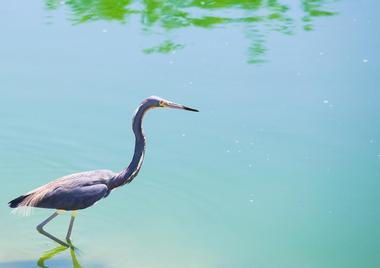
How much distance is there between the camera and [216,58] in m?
9.62

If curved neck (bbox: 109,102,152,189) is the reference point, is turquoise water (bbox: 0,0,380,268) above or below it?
below

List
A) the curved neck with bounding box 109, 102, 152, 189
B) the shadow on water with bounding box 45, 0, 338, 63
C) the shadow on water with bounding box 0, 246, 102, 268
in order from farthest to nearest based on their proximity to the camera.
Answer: the shadow on water with bounding box 45, 0, 338, 63 → the curved neck with bounding box 109, 102, 152, 189 → the shadow on water with bounding box 0, 246, 102, 268

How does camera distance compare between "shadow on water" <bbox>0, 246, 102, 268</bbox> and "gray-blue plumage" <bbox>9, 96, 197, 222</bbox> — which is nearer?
"shadow on water" <bbox>0, 246, 102, 268</bbox>

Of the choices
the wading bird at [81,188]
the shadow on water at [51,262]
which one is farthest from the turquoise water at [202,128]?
the wading bird at [81,188]

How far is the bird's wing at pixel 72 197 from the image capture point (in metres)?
6.48

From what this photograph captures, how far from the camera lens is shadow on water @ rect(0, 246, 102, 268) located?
6.35 meters

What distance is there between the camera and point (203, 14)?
10.7m

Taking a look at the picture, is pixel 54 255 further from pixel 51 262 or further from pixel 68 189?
pixel 68 189

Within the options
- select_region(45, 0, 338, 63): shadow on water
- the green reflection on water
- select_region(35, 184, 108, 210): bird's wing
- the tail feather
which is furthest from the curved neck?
select_region(45, 0, 338, 63): shadow on water

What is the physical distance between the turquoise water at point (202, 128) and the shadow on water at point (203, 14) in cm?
3

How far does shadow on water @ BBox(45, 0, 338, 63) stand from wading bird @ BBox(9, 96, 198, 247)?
3396 millimetres

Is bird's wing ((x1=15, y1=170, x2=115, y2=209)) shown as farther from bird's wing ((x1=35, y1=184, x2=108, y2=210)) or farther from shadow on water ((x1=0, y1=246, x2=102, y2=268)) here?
shadow on water ((x1=0, y1=246, x2=102, y2=268))

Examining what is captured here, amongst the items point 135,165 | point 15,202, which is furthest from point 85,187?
point 15,202

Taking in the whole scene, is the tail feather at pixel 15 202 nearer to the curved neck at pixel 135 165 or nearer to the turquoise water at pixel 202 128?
the turquoise water at pixel 202 128
